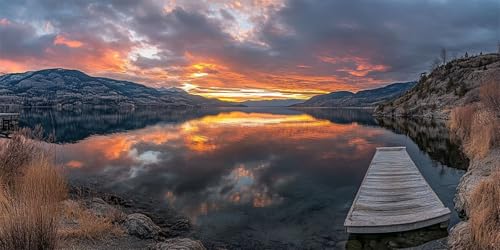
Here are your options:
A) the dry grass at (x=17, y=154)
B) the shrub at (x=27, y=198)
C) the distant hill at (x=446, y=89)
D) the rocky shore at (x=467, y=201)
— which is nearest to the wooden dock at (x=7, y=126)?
the dry grass at (x=17, y=154)

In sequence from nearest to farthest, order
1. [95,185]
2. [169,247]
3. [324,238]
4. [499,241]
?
[499,241] < [169,247] < [324,238] < [95,185]

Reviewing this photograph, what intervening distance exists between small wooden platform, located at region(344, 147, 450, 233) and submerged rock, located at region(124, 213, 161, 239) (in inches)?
291

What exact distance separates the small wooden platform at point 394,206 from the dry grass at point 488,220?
2285mm

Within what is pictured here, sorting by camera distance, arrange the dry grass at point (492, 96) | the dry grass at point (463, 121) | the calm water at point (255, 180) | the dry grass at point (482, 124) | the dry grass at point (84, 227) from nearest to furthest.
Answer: the dry grass at point (84, 227) → the calm water at point (255, 180) → the dry grass at point (482, 124) → the dry grass at point (492, 96) → the dry grass at point (463, 121)

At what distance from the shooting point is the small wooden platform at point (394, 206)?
39.0 feet

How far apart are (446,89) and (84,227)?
106m

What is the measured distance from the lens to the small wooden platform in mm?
11898

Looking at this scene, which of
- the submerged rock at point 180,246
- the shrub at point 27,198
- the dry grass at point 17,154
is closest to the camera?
the shrub at point 27,198

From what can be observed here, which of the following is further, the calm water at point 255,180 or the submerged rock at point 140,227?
the calm water at point 255,180

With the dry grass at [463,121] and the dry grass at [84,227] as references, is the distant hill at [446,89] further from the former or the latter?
the dry grass at [84,227]

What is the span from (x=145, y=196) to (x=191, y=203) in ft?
10.9

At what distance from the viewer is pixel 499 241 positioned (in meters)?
7.89

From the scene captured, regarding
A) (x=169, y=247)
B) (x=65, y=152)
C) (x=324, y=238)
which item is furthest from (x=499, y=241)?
(x=65, y=152)

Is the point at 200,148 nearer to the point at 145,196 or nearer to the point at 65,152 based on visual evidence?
the point at 65,152
